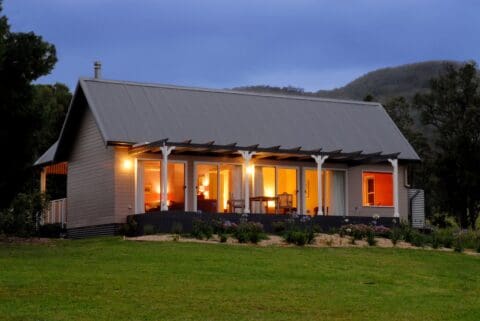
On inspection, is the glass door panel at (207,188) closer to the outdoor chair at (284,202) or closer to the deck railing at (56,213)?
the outdoor chair at (284,202)

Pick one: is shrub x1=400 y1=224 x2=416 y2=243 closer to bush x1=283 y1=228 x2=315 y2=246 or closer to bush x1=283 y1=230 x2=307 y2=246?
bush x1=283 y1=228 x2=315 y2=246

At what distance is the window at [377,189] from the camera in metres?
32.9

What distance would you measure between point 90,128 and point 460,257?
13.2 metres

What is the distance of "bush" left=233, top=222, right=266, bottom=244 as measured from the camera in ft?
76.7

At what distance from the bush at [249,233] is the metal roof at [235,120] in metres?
4.25

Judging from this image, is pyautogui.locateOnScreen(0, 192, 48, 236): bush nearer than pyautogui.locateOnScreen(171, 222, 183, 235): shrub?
No

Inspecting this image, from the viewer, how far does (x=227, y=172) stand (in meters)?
30.5

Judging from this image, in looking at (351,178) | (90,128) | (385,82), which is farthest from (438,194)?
(385,82)

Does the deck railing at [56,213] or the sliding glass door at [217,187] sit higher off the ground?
the sliding glass door at [217,187]

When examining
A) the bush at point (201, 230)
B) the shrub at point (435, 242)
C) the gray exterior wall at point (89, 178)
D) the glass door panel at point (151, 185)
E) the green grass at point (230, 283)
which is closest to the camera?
the green grass at point (230, 283)

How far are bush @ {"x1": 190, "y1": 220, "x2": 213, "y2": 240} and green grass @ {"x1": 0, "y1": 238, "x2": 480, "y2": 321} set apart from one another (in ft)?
6.32

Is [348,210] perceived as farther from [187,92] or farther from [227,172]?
[187,92]

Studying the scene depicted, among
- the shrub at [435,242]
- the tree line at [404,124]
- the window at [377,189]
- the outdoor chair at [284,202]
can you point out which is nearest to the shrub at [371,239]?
the shrub at [435,242]

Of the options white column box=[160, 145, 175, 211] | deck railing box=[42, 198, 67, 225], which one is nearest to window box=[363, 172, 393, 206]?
white column box=[160, 145, 175, 211]
